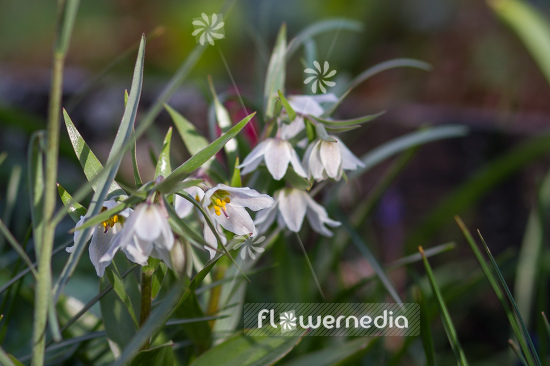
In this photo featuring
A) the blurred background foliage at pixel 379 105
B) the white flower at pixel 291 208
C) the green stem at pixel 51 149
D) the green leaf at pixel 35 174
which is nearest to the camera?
the green stem at pixel 51 149

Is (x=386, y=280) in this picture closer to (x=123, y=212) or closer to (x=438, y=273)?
(x=123, y=212)

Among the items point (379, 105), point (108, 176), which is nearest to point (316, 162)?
point (108, 176)

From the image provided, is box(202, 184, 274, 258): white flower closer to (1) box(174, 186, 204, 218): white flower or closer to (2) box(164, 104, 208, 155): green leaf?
(1) box(174, 186, 204, 218): white flower

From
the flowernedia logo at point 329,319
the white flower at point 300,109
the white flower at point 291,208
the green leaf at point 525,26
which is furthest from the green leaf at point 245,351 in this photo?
the green leaf at point 525,26

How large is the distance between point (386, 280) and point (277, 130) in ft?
0.80

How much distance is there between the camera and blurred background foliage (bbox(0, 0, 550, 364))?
3.43ft

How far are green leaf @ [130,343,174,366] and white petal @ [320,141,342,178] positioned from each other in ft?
0.76

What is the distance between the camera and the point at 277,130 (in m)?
0.59

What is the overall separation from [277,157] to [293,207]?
0.23 ft

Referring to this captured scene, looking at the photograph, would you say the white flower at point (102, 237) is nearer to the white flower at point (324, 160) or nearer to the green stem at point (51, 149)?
the green stem at point (51, 149)

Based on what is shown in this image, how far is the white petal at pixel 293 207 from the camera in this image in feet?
1.90

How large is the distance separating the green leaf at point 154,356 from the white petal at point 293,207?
0.18 metres

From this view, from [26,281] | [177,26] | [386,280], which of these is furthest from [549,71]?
[177,26]

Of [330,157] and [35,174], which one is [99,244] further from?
[330,157]
